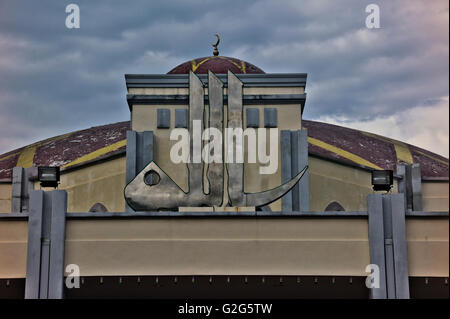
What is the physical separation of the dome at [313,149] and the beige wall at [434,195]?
5.96m

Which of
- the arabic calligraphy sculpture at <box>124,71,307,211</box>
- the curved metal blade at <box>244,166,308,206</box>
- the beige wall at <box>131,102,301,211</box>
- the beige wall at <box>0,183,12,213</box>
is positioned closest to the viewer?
the arabic calligraphy sculpture at <box>124,71,307,211</box>

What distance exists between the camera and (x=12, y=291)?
2275 centimetres

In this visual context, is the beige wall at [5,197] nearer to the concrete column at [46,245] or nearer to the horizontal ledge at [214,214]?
the concrete column at [46,245]

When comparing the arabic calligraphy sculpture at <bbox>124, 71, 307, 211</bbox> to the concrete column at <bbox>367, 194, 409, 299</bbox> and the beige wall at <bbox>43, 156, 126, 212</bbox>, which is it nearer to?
the concrete column at <bbox>367, 194, 409, 299</bbox>

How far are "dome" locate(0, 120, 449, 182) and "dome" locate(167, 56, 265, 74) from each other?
4.63 m

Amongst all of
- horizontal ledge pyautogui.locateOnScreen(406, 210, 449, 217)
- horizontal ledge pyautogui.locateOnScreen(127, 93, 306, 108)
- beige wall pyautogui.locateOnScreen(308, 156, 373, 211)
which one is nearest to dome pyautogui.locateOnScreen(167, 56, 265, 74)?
beige wall pyautogui.locateOnScreen(308, 156, 373, 211)

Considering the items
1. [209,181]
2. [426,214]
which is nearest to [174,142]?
[209,181]

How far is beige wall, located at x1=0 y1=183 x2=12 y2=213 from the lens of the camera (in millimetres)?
30844

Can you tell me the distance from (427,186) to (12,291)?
1629 centimetres

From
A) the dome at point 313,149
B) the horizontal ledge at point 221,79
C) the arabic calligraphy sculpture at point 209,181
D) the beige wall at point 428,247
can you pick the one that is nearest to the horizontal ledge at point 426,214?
the beige wall at point 428,247

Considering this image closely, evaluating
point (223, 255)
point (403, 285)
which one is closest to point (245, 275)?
point (223, 255)

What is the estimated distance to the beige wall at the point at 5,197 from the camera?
30.8 meters

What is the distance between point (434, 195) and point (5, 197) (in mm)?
16438
